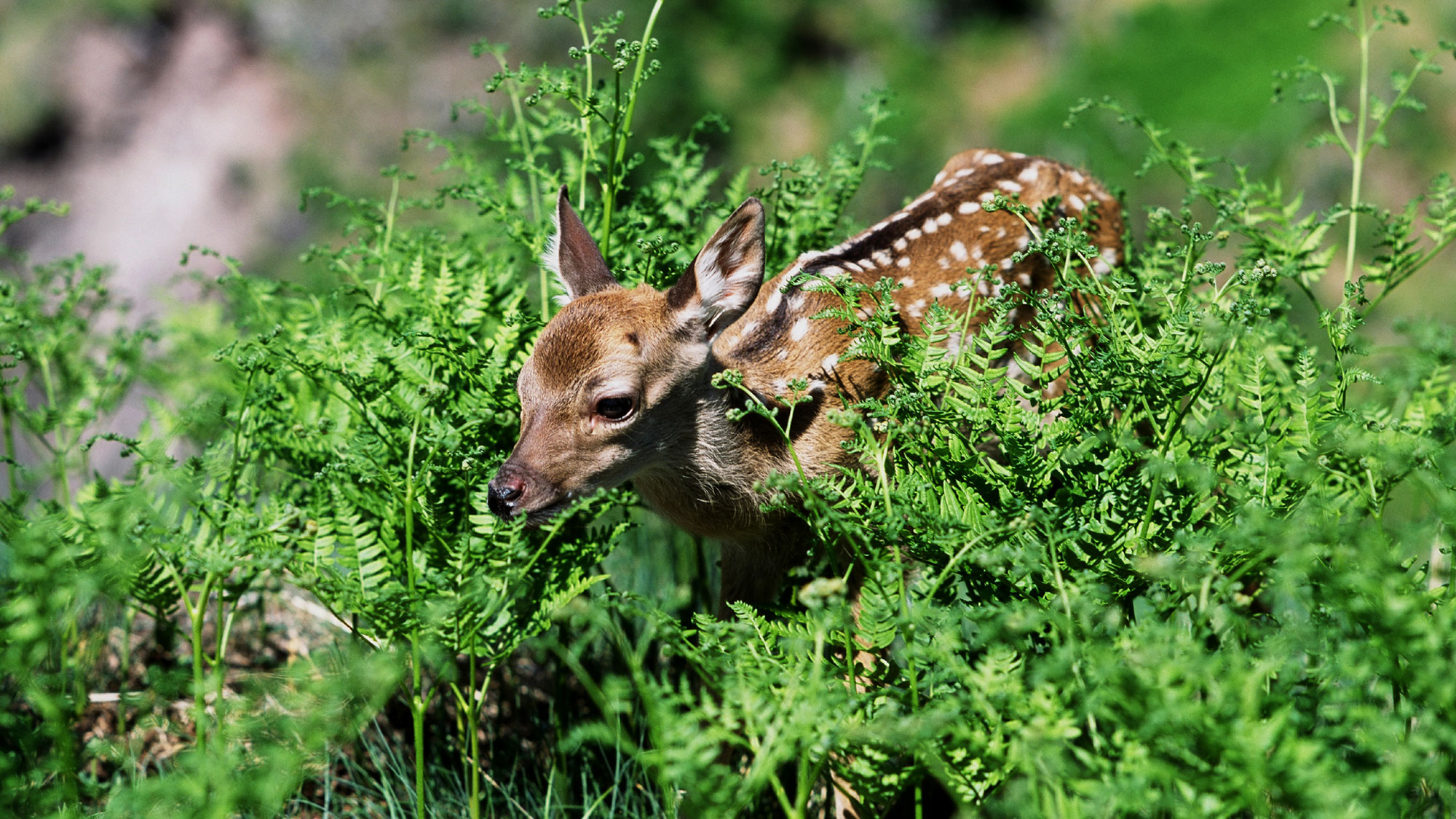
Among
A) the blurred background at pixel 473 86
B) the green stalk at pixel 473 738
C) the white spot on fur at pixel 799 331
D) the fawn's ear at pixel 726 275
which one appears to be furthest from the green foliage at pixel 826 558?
the blurred background at pixel 473 86

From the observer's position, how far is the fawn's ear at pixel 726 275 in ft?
10.0

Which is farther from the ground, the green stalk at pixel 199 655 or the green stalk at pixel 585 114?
the green stalk at pixel 585 114

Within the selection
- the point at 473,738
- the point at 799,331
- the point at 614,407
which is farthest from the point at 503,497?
the point at 799,331

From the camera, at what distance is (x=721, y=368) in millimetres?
3396

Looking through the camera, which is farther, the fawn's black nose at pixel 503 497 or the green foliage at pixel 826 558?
the fawn's black nose at pixel 503 497

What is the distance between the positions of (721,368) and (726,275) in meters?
0.32

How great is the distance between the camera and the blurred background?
31.1ft

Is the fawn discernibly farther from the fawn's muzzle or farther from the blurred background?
the blurred background

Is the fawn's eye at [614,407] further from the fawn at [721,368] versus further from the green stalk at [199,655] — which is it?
the green stalk at [199,655]

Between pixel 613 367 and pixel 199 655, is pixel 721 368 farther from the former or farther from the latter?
pixel 199 655

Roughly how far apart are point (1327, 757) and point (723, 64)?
10.3 meters

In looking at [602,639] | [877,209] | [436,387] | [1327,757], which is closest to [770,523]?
[602,639]

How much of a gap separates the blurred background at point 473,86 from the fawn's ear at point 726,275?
6294mm

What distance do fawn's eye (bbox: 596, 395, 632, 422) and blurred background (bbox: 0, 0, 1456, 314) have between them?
6498mm
